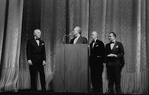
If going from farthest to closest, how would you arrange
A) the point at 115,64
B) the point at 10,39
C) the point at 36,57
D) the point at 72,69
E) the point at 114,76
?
the point at 10,39
the point at 36,57
the point at 114,76
the point at 115,64
the point at 72,69

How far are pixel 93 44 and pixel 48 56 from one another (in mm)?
Result: 1502

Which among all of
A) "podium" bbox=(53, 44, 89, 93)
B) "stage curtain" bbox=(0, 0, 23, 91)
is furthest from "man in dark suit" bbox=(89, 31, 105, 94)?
"stage curtain" bbox=(0, 0, 23, 91)

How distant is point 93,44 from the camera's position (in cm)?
614

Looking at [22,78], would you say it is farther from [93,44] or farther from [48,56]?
[93,44]

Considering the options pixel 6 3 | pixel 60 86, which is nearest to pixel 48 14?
pixel 6 3

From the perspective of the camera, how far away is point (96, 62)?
19.9ft

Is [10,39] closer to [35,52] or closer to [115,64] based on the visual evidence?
[35,52]

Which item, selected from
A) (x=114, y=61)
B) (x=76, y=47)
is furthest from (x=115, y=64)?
(x=76, y=47)

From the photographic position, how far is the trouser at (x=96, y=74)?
609 centimetres

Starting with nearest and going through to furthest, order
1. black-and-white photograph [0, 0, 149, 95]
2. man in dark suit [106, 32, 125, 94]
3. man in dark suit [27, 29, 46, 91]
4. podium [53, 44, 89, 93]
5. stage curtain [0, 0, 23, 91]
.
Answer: podium [53, 44, 89, 93] < black-and-white photograph [0, 0, 149, 95] < man in dark suit [106, 32, 125, 94] < man in dark suit [27, 29, 46, 91] < stage curtain [0, 0, 23, 91]

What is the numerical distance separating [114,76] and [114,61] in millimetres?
371

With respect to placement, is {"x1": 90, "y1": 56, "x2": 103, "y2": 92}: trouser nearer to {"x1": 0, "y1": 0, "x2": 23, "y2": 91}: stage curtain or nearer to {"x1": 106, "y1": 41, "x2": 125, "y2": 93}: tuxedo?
{"x1": 106, "y1": 41, "x2": 125, "y2": 93}: tuxedo

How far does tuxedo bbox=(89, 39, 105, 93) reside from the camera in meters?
6.06

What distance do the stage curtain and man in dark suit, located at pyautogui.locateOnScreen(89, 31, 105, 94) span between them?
5.96ft
